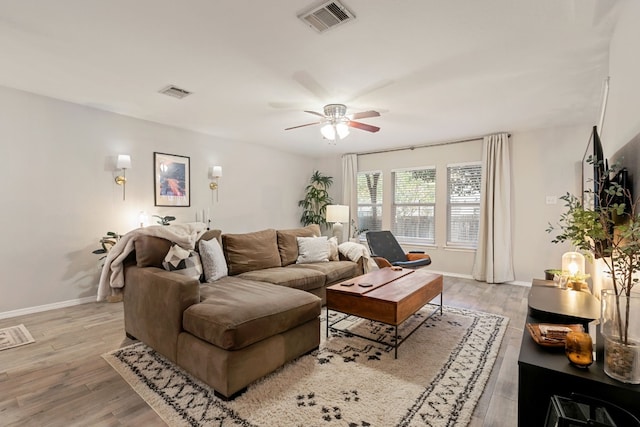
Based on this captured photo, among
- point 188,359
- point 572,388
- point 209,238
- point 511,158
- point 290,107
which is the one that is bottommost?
point 188,359

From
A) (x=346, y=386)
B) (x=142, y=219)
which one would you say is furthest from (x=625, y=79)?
(x=142, y=219)

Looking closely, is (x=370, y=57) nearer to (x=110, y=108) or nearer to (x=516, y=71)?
(x=516, y=71)

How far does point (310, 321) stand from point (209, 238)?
1.49m

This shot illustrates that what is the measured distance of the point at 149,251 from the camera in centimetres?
260

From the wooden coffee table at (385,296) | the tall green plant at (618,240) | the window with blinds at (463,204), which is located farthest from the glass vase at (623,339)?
the window with blinds at (463,204)

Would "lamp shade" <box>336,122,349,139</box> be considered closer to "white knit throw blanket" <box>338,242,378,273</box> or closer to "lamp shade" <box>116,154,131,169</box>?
"white knit throw blanket" <box>338,242,378,273</box>

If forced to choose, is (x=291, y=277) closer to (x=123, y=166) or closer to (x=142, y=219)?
(x=142, y=219)

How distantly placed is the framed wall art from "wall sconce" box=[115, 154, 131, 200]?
15.1 inches

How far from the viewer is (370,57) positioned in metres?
2.53

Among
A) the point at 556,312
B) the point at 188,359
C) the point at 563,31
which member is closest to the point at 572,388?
the point at 556,312

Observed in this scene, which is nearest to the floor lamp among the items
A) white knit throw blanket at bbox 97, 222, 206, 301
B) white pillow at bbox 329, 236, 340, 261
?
white pillow at bbox 329, 236, 340, 261

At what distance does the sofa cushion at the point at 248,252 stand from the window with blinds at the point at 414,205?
3.15 metres

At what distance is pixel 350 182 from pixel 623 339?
5591mm

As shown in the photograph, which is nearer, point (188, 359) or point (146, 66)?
point (188, 359)
